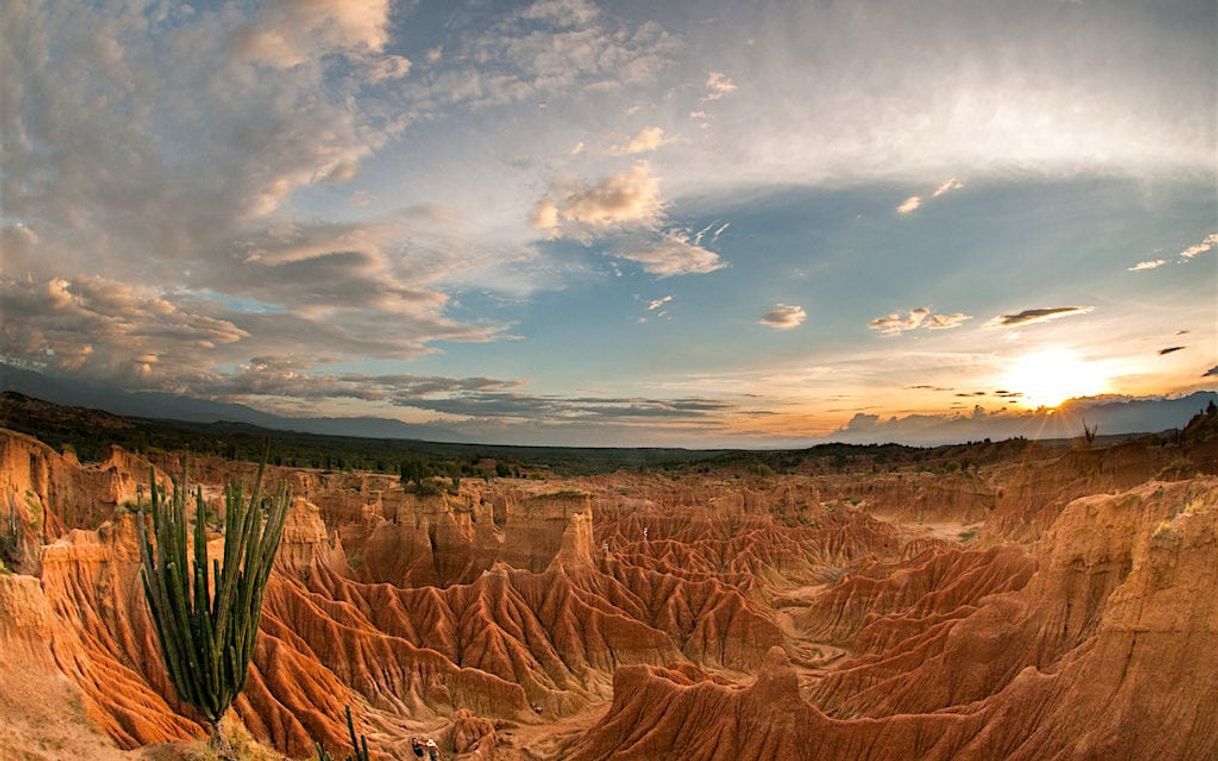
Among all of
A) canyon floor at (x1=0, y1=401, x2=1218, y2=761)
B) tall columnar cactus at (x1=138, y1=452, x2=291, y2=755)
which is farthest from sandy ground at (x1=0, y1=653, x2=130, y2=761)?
tall columnar cactus at (x1=138, y1=452, x2=291, y2=755)

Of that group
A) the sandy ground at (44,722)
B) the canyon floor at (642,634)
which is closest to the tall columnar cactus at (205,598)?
the canyon floor at (642,634)

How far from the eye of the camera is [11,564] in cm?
3394

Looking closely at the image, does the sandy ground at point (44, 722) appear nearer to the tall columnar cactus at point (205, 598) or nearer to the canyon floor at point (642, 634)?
the canyon floor at point (642, 634)

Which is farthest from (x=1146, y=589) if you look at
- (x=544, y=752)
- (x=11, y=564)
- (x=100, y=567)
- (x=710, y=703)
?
(x=11, y=564)

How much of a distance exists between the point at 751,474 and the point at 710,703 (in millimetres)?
136399

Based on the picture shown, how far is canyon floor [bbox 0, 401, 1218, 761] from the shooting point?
63.9 ft

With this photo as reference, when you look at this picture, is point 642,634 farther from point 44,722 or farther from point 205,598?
point 44,722

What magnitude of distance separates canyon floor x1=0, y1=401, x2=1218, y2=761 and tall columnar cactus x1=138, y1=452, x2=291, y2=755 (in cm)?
166

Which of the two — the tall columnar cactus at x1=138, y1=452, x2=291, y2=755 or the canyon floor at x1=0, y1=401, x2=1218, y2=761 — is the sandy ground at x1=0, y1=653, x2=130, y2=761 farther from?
the tall columnar cactus at x1=138, y1=452, x2=291, y2=755

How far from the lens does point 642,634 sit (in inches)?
1820

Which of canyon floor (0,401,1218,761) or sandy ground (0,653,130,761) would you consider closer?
sandy ground (0,653,130,761)

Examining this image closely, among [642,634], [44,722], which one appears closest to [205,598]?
[44,722]

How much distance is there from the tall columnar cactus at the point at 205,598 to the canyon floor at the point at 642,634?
5.46 feet

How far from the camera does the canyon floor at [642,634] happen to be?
63.9 ft
